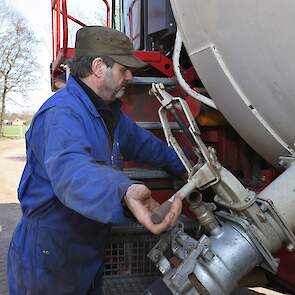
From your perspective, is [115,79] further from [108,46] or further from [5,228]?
[5,228]

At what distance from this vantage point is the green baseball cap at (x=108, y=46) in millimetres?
2170

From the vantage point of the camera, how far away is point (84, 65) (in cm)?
220

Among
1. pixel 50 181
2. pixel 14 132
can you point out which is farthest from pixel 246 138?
pixel 14 132

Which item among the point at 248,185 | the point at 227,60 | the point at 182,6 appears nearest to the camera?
the point at 227,60

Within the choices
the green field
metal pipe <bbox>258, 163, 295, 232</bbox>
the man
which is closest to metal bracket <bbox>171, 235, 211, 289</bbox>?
metal pipe <bbox>258, 163, 295, 232</bbox>

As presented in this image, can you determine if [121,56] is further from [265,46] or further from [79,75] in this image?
[265,46]

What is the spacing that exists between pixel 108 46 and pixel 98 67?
100 millimetres

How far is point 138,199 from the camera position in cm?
152

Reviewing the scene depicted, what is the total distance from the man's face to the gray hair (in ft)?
0.09

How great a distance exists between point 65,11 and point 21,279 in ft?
5.34

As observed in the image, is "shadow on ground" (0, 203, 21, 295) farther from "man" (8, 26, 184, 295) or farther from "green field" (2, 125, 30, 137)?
"green field" (2, 125, 30, 137)

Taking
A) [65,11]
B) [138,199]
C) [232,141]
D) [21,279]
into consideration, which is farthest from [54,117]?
[65,11]

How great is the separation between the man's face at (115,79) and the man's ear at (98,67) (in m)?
0.02

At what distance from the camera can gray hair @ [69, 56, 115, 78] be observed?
7.12ft
